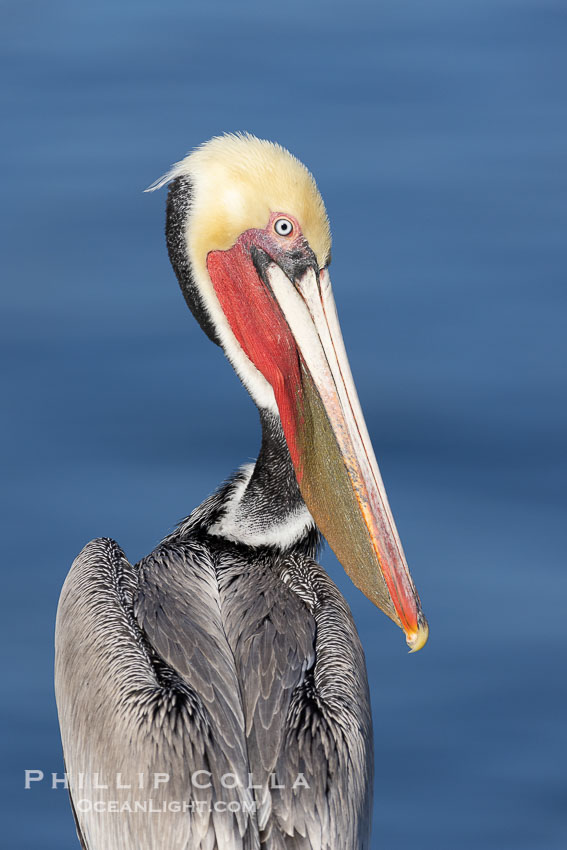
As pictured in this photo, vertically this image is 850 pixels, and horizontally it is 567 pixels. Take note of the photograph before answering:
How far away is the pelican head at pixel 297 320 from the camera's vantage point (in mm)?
3559

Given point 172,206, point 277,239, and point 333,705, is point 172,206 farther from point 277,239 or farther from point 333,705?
point 333,705

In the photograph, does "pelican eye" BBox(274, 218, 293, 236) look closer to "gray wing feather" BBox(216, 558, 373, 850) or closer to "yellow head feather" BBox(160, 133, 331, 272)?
"yellow head feather" BBox(160, 133, 331, 272)

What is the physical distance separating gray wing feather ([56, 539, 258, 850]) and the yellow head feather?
0.94 m

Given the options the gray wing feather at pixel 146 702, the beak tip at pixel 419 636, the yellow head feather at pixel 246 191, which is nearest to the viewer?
the gray wing feather at pixel 146 702

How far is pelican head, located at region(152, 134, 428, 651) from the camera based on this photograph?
3559 mm

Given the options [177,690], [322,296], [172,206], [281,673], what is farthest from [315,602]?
[172,206]

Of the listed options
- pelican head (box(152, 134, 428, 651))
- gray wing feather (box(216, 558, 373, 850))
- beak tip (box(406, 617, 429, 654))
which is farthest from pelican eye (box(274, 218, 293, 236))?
beak tip (box(406, 617, 429, 654))

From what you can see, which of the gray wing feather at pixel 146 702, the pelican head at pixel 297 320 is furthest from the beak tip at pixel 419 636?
the gray wing feather at pixel 146 702

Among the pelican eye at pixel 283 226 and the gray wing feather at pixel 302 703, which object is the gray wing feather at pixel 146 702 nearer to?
the gray wing feather at pixel 302 703

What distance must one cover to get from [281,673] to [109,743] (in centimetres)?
47

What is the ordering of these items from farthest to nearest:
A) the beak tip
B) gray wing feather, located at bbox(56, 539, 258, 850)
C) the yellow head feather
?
the yellow head feather < the beak tip < gray wing feather, located at bbox(56, 539, 258, 850)

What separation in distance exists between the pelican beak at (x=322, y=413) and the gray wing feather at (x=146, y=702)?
16.7 inches

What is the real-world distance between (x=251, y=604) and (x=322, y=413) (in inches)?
21.9

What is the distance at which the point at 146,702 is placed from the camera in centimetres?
328
